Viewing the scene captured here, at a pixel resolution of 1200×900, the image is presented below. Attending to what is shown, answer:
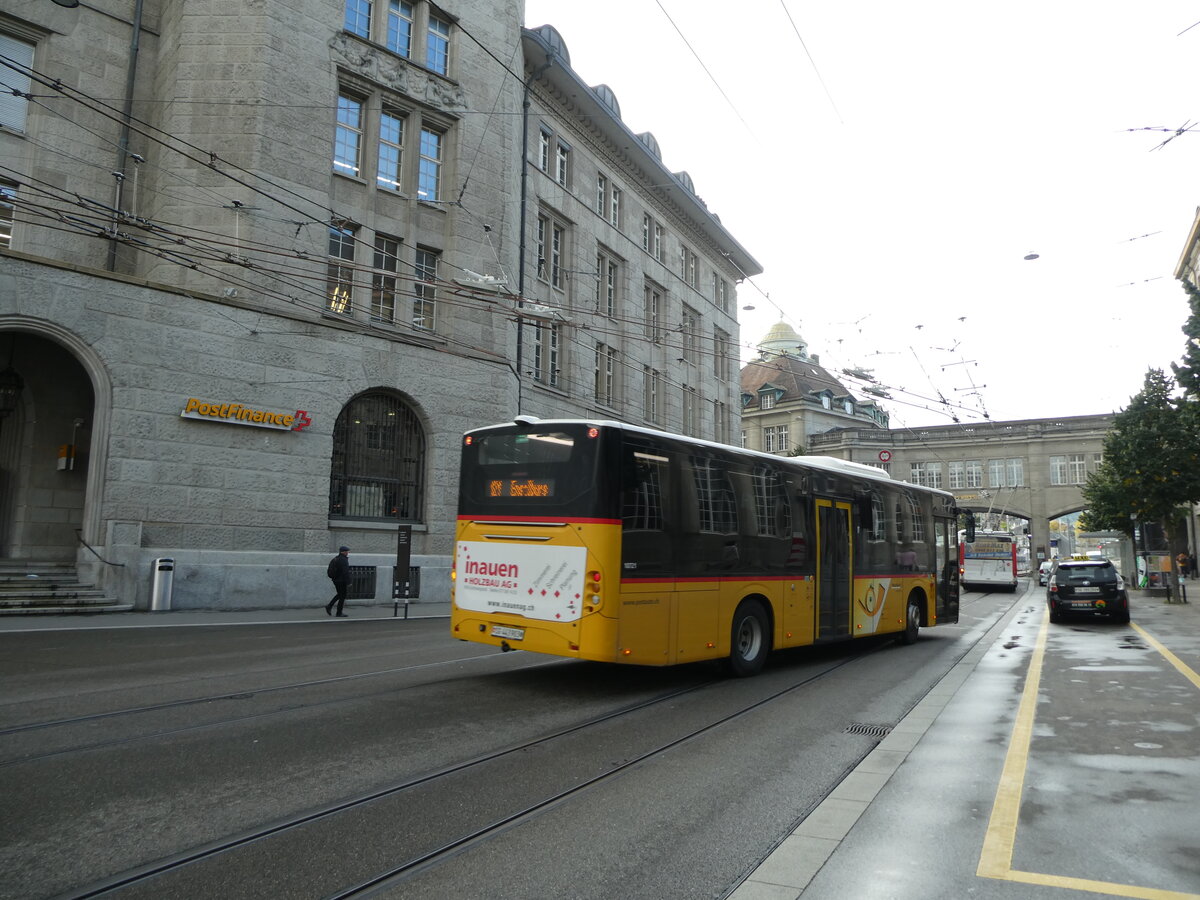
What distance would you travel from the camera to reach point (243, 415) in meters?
19.7

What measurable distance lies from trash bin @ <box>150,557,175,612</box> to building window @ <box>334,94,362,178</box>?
1142 centimetres

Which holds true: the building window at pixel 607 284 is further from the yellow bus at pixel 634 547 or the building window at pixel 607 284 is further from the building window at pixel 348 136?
the yellow bus at pixel 634 547

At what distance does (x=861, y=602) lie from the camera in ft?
43.5

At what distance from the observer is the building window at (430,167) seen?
24656 millimetres

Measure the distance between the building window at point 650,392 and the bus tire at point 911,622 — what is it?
68.6ft

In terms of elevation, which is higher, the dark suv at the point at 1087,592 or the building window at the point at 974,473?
the building window at the point at 974,473

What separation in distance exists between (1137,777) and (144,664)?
1062 centimetres

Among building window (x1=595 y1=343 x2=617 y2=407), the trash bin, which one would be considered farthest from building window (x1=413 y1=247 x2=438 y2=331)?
building window (x1=595 y1=343 x2=617 y2=407)

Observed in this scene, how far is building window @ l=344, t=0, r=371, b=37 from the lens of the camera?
76.8 feet

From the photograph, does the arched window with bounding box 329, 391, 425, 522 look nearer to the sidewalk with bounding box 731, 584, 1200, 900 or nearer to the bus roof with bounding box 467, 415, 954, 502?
the bus roof with bounding box 467, 415, 954, 502

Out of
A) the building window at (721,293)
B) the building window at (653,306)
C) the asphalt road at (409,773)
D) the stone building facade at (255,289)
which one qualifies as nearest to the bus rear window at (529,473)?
the asphalt road at (409,773)

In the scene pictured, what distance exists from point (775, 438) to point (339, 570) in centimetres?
5854

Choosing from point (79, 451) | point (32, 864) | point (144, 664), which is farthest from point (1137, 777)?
point (79, 451)

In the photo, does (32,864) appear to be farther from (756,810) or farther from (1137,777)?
(1137,777)
